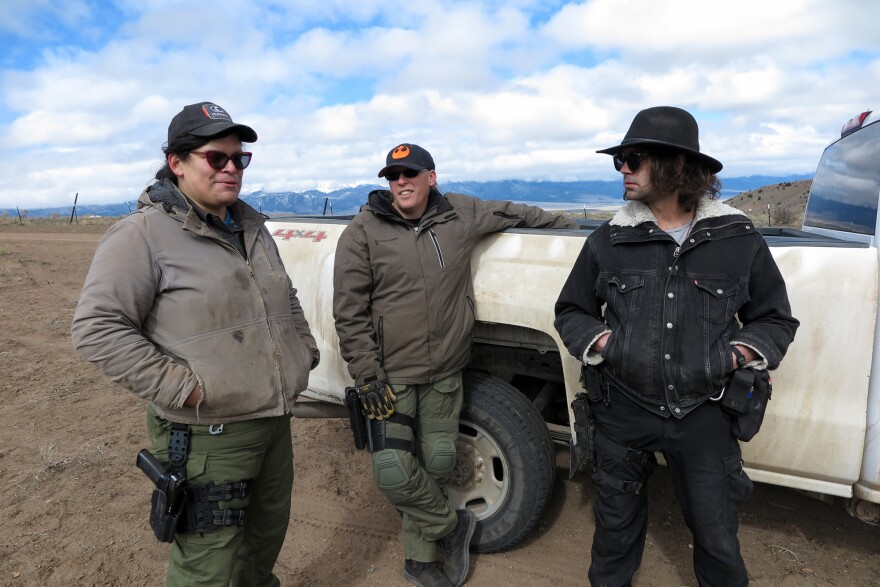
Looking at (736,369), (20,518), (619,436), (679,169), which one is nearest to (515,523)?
(619,436)

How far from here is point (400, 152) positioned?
2641 millimetres

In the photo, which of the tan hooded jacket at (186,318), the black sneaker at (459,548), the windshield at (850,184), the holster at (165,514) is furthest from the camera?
the black sneaker at (459,548)

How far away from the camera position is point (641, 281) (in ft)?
6.72

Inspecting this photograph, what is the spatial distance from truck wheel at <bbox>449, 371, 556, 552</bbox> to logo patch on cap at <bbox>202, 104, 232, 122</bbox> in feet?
5.59

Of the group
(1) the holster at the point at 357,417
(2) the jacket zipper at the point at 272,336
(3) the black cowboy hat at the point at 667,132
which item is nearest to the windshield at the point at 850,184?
(3) the black cowboy hat at the point at 667,132

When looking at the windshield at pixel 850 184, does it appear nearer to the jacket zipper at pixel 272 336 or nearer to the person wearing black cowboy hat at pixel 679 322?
the person wearing black cowboy hat at pixel 679 322

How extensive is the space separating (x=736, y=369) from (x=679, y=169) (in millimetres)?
710

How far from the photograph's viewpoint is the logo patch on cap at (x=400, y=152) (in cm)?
262

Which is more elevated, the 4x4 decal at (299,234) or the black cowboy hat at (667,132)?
the black cowboy hat at (667,132)

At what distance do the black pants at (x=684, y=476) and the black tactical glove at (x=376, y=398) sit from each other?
2.90 feet

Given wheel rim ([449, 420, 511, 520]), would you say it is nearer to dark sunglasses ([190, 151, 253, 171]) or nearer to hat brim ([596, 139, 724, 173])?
hat brim ([596, 139, 724, 173])

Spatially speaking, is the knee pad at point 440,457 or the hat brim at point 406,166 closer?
the hat brim at point 406,166

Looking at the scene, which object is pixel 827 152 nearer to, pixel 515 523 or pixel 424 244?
pixel 424 244

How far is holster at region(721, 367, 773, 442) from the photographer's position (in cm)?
195
